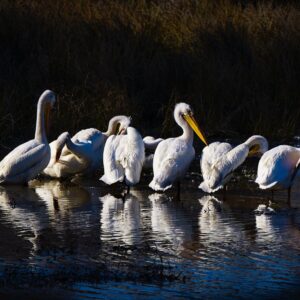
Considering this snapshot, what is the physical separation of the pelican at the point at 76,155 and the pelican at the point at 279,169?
8.47ft

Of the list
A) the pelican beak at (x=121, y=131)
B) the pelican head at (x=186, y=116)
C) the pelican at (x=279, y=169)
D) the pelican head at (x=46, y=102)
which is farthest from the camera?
the pelican beak at (x=121, y=131)

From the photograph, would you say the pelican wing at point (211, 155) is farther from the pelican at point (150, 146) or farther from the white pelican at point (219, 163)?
the pelican at point (150, 146)

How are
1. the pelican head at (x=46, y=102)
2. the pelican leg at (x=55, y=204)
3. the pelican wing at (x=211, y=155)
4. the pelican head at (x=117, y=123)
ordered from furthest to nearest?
the pelican head at (x=117, y=123) < the pelican head at (x=46, y=102) < the pelican wing at (x=211, y=155) < the pelican leg at (x=55, y=204)

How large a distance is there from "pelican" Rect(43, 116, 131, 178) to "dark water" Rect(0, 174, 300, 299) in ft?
4.20

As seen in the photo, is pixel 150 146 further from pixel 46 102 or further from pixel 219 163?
pixel 219 163

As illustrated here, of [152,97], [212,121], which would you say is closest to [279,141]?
[212,121]

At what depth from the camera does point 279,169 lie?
10.6 meters

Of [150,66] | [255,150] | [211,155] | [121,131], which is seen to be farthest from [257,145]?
[150,66]

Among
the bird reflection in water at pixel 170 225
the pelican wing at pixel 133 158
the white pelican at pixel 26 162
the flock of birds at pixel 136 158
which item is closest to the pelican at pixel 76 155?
the flock of birds at pixel 136 158

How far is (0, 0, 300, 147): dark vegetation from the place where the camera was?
1503 cm

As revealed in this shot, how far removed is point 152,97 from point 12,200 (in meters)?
5.96

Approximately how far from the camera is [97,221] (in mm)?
9133

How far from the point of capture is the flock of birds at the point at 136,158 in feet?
35.4

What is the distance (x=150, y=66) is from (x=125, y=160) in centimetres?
534
